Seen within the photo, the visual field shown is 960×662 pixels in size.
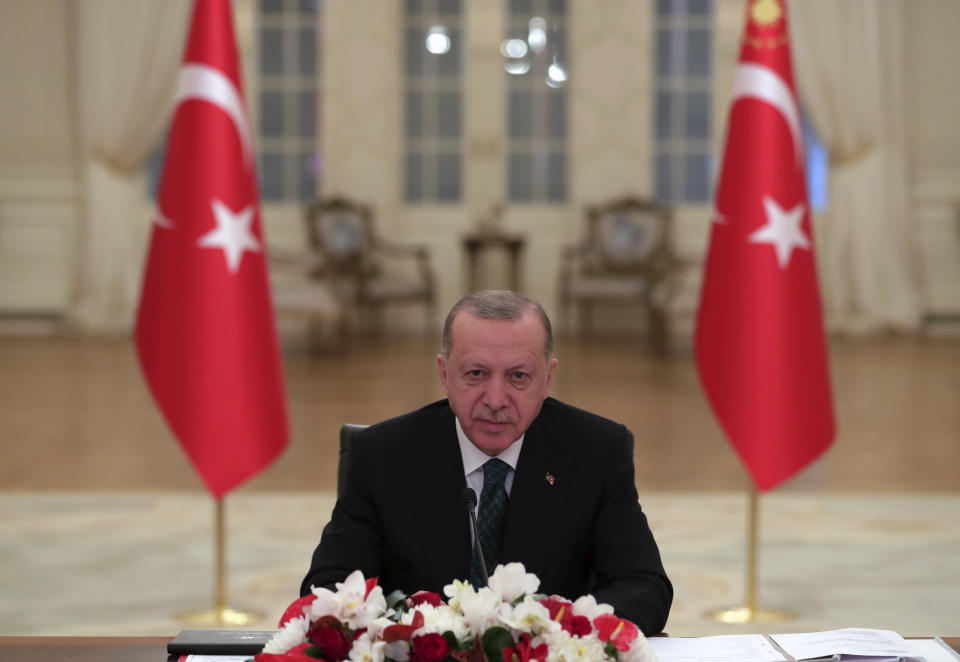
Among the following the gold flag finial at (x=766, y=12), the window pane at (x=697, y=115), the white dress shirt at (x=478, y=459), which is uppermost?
the window pane at (x=697, y=115)

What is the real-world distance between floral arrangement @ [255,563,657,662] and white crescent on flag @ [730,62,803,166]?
253 cm

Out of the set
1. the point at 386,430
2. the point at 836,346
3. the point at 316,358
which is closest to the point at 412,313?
the point at 316,358

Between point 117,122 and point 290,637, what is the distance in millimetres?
10644

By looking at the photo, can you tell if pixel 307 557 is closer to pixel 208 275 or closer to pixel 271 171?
pixel 208 275

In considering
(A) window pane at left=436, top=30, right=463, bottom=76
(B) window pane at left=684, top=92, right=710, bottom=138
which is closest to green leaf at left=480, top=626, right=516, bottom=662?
(A) window pane at left=436, top=30, right=463, bottom=76

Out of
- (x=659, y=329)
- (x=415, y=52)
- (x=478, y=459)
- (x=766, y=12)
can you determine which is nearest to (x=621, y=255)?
(x=659, y=329)

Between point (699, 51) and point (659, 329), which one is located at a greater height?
point (699, 51)

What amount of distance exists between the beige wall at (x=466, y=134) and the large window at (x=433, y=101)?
0.12 metres

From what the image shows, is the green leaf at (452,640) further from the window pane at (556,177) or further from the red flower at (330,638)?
the window pane at (556,177)

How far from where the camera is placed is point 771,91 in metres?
3.46

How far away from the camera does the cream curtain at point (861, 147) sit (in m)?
11.0

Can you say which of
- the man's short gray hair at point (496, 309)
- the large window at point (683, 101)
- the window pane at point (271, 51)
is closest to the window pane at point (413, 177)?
the window pane at point (271, 51)

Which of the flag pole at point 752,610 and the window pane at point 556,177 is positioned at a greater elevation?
the window pane at point 556,177

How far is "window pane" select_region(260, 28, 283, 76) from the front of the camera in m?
11.4
